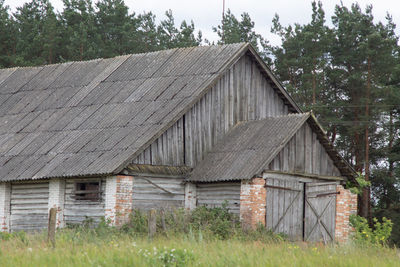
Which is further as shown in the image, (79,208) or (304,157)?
(304,157)

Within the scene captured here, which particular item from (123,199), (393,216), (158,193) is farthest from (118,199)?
(393,216)

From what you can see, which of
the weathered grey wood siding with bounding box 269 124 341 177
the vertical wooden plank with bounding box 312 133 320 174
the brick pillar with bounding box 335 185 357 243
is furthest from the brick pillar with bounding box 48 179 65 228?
the brick pillar with bounding box 335 185 357 243

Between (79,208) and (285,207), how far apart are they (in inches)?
235

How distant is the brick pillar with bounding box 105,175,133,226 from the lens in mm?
22188

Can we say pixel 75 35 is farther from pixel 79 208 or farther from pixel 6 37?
pixel 79 208

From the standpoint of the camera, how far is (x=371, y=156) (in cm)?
4219

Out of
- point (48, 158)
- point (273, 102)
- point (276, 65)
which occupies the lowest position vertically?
point (48, 158)

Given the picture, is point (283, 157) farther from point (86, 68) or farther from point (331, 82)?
point (331, 82)

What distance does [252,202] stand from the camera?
22.4 metres

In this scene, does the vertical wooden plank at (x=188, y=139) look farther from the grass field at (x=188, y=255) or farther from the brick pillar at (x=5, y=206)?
the grass field at (x=188, y=255)

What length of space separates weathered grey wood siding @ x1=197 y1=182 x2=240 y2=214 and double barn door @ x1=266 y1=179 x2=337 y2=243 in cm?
91

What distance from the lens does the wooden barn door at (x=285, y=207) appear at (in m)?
22.9

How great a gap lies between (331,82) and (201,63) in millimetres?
19684

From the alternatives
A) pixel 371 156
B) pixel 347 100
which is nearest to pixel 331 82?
pixel 347 100
